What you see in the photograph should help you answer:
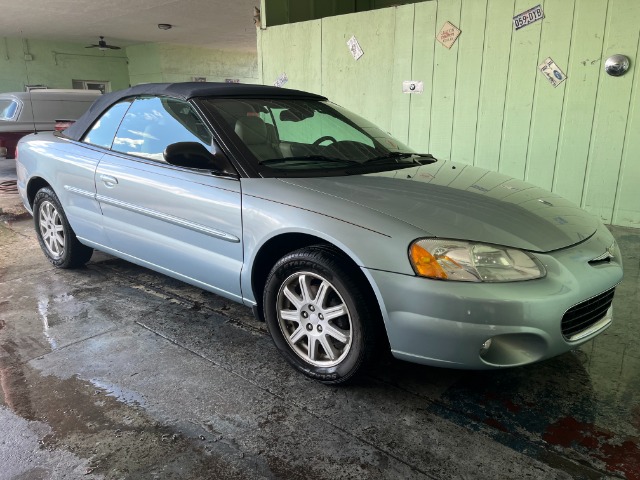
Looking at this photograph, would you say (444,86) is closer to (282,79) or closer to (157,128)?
(282,79)

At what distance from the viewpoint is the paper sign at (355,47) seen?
660cm

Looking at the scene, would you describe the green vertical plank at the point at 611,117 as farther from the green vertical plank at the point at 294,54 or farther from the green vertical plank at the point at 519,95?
the green vertical plank at the point at 294,54

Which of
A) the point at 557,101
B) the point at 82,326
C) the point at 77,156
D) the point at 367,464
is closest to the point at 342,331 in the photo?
the point at 367,464

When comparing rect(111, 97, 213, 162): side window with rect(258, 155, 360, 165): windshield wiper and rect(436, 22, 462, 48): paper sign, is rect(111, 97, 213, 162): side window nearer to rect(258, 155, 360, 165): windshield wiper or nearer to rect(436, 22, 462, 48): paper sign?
rect(258, 155, 360, 165): windshield wiper

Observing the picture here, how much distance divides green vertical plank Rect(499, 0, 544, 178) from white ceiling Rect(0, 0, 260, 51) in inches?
251

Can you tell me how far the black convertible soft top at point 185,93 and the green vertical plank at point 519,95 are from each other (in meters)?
2.87

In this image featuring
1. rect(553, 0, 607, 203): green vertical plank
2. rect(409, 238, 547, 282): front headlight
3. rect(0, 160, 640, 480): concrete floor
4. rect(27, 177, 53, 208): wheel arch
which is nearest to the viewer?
rect(0, 160, 640, 480): concrete floor

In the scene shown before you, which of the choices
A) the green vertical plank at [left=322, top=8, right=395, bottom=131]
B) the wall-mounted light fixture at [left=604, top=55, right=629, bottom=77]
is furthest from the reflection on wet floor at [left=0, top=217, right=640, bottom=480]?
the green vertical plank at [left=322, top=8, right=395, bottom=131]

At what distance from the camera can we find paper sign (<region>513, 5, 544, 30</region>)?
5.08m

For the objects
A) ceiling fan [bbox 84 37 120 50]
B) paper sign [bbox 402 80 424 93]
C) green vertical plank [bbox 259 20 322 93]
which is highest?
ceiling fan [bbox 84 37 120 50]

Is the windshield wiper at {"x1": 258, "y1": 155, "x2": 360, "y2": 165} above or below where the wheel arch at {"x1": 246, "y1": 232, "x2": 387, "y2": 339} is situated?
above

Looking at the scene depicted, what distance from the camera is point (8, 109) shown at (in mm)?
9648

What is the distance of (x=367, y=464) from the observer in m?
1.87

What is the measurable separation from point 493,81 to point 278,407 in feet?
15.4
